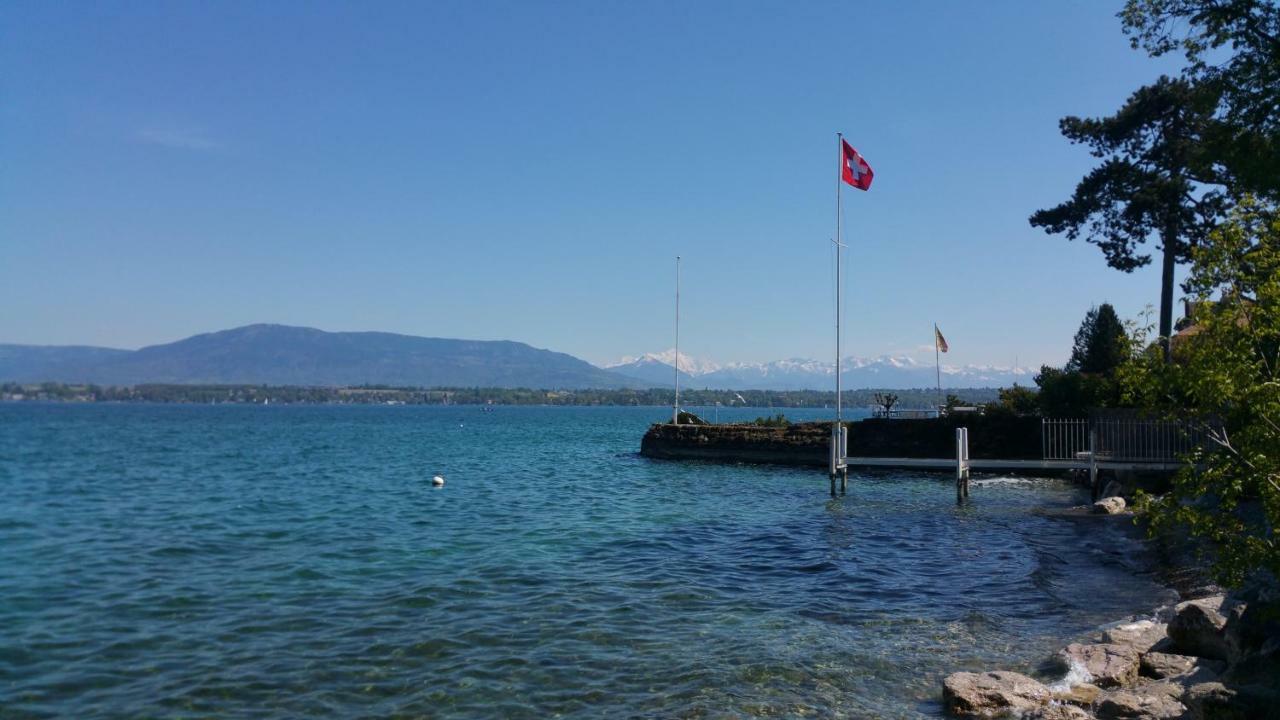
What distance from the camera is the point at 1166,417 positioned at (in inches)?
314

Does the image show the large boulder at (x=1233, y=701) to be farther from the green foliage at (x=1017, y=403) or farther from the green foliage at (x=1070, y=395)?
the green foliage at (x=1017, y=403)


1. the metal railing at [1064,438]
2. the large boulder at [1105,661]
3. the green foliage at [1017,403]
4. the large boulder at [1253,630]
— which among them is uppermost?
the green foliage at [1017,403]

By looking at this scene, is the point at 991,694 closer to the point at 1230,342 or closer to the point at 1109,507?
the point at 1230,342

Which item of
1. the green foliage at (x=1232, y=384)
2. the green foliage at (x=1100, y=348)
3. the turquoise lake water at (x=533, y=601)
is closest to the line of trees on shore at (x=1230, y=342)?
the green foliage at (x=1232, y=384)

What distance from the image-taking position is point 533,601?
42.8 feet

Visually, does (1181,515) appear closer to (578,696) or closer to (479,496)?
(578,696)

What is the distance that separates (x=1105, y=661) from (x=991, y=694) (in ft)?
5.69

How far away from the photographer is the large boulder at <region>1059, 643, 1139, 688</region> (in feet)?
29.1

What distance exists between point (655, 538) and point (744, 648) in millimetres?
8773

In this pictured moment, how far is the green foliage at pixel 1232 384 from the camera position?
6.80 metres

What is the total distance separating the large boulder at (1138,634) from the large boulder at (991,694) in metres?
2.02

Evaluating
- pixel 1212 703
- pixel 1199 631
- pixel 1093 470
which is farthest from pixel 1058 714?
pixel 1093 470

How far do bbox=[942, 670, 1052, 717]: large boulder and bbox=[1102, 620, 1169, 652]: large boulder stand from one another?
2022mm

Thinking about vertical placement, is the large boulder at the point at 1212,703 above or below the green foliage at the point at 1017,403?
below
